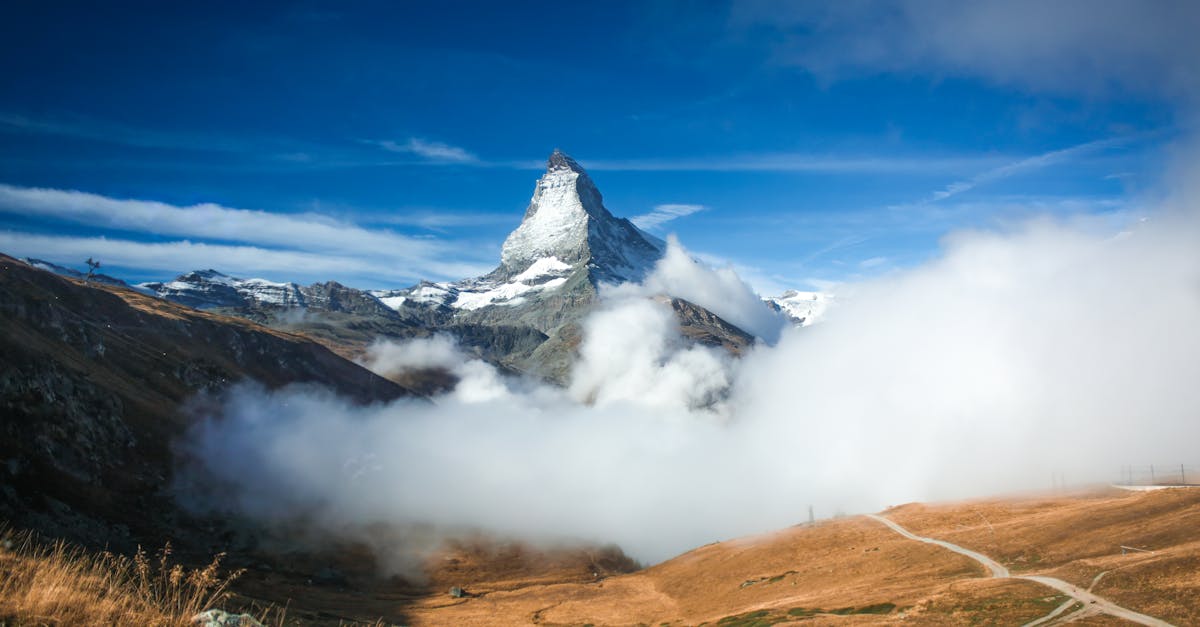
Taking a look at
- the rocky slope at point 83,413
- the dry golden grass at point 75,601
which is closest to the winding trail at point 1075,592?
the dry golden grass at point 75,601

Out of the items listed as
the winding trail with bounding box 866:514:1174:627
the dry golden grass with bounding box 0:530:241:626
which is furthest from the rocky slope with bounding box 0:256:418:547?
the winding trail with bounding box 866:514:1174:627

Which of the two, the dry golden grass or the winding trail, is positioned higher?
the dry golden grass

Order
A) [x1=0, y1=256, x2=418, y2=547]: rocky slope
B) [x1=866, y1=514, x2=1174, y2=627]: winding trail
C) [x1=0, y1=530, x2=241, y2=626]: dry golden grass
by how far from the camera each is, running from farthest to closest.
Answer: [x1=0, y1=256, x2=418, y2=547]: rocky slope
[x1=866, y1=514, x2=1174, y2=627]: winding trail
[x1=0, y1=530, x2=241, y2=626]: dry golden grass

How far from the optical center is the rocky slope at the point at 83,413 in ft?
257

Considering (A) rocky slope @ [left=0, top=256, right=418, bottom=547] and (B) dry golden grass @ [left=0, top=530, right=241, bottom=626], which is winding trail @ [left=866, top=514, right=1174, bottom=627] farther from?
(A) rocky slope @ [left=0, top=256, right=418, bottom=547]

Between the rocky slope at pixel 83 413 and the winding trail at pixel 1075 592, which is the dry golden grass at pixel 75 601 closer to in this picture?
the winding trail at pixel 1075 592

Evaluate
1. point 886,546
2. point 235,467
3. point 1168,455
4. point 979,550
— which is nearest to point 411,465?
point 235,467

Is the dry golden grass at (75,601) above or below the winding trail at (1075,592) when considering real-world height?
above

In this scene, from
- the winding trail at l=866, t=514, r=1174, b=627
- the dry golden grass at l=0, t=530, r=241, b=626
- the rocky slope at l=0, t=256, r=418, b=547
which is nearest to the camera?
the dry golden grass at l=0, t=530, r=241, b=626

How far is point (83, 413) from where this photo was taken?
3787 inches

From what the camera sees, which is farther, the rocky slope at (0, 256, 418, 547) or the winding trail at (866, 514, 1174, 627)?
the rocky slope at (0, 256, 418, 547)

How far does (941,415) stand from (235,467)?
19295 centimetres

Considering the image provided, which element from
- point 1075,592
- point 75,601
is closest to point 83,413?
point 75,601

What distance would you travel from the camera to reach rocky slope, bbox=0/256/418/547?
7831cm
